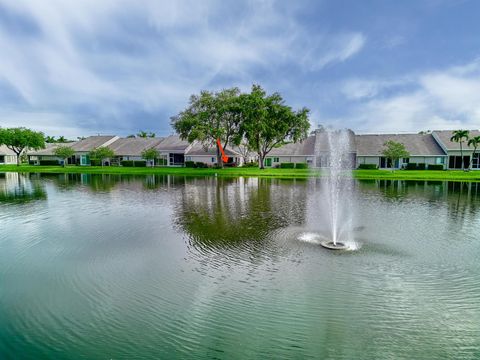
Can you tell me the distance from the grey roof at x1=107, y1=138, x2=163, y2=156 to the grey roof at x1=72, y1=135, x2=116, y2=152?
73.6 inches

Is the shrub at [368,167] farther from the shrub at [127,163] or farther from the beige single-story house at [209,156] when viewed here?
the shrub at [127,163]

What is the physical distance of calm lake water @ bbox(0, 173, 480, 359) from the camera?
5.43 metres

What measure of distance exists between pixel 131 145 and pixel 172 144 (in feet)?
35.6

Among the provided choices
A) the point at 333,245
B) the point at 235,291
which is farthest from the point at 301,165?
the point at 235,291

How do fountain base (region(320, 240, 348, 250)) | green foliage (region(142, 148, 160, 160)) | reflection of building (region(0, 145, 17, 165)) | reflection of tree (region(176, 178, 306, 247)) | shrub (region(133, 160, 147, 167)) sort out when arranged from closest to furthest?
fountain base (region(320, 240, 348, 250)) < reflection of tree (region(176, 178, 306, 247)) < green foliage (region(142, 148, 160, 160)) < shrub (region(133, 160, 147, 167)) < reflection of building (region(0, 145, 17, 165))

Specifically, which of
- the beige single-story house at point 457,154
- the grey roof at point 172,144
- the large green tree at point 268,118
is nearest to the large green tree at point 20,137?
the grey roof at point 172,144

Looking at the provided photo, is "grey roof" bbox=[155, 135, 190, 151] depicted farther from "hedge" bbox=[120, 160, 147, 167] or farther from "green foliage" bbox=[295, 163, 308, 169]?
"green foliage" bbox=[295, 163, 308, 169]

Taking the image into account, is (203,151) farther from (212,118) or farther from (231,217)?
(231,217)

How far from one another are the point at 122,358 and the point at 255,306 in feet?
9.39

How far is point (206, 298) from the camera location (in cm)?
704

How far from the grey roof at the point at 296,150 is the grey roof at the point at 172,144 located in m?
18.9

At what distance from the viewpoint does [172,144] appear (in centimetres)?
6688

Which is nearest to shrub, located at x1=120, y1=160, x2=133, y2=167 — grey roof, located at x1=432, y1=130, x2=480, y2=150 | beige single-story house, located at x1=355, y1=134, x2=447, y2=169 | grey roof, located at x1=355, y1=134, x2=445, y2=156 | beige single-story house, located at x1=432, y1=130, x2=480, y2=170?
beige single-story house, located at x1=355, y1=134, x2=447, y2=169

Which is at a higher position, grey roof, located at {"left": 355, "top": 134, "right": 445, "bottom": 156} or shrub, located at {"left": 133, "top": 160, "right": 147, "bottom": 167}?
grey roof, located at {"left": 355, "top": 134, "right": 445, "bottom": 156}
